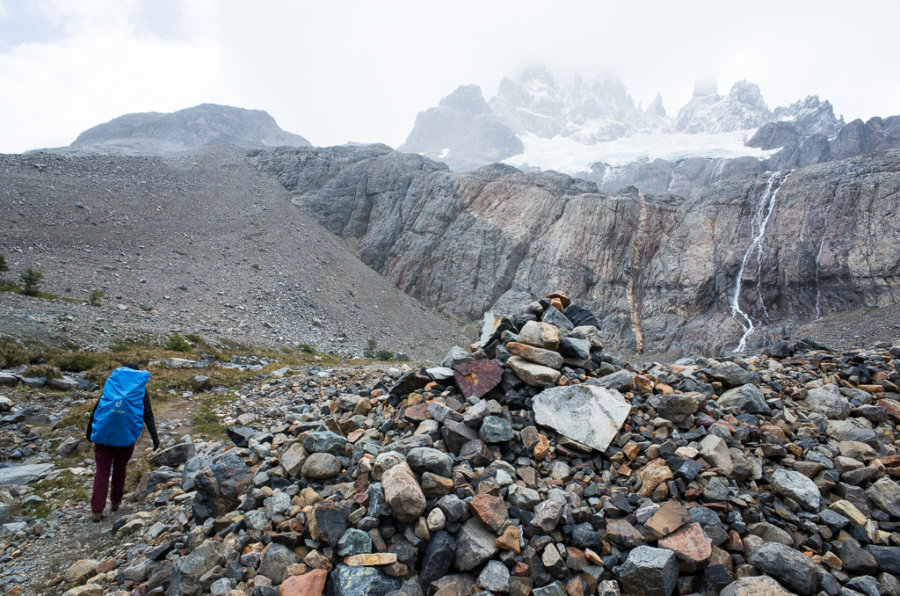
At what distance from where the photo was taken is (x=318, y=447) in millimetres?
6176

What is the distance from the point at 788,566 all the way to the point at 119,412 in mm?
9621

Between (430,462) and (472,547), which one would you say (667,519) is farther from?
(430,462)

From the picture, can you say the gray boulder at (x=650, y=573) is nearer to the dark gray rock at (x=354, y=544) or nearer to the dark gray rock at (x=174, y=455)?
the dark gray rock at (x=354, y=544)

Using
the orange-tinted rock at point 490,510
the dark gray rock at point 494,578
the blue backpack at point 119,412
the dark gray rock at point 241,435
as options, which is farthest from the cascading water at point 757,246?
the blue backpack at point 119,412

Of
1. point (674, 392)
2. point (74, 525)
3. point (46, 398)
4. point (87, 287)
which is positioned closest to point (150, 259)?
point (87, 287)

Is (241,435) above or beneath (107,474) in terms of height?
above

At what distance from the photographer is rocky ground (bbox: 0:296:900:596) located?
14.5ft

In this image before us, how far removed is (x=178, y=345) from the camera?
19781 mm

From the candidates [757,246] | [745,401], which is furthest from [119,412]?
[757,246]

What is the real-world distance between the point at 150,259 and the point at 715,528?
165 feet

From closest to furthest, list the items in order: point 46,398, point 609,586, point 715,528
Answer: point 609,586 < point 715,528 < point 46,398

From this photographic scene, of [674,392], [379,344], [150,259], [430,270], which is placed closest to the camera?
[674,392]

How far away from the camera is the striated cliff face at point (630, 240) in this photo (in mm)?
48438

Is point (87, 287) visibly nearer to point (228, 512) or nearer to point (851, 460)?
point (228, 512)
